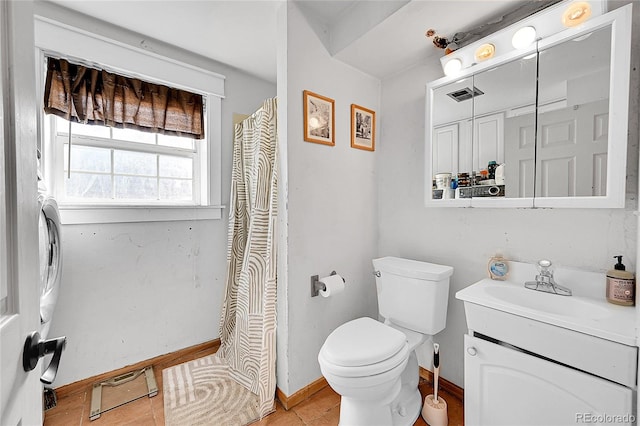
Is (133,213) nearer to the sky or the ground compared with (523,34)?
nearer to the ground

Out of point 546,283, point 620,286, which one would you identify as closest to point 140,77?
point 546,283

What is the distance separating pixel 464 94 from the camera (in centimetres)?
158

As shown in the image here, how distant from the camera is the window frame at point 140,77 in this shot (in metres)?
1.61

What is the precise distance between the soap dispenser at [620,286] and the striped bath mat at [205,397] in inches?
70.1

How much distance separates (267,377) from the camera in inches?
63.6

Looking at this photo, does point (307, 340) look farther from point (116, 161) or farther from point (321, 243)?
point (116, 161)

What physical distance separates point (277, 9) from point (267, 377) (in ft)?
7.05

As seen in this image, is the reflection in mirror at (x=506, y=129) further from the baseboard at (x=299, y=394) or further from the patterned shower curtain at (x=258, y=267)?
the baseboard at (x=299, y=394)

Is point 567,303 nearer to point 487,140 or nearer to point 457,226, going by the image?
point 457,226

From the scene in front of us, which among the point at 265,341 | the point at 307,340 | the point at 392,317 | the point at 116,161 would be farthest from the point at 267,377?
the point at 116,161

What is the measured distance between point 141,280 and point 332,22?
213cm

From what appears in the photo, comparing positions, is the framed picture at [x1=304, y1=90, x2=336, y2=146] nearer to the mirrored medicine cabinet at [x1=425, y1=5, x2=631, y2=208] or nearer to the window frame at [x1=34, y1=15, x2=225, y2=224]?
the mirrored medicine cabinet at [x1=425, y1=5, x2=631, y2=208]

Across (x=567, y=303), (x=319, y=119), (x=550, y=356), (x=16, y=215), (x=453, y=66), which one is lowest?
(x=550, y=356)

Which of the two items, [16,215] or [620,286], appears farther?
[620,286]
